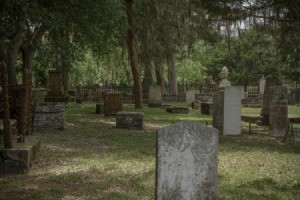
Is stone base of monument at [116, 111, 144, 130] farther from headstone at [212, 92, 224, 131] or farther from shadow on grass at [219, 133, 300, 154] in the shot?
shadow on grass at [219, 133, 300, 154]

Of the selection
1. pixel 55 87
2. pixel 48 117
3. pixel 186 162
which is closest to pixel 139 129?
pixel 48 117

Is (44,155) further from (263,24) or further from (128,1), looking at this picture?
(128,1)

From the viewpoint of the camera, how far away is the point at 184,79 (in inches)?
2063

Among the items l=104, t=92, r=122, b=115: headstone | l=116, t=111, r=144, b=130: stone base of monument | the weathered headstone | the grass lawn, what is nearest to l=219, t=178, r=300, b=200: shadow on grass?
the grass lawn

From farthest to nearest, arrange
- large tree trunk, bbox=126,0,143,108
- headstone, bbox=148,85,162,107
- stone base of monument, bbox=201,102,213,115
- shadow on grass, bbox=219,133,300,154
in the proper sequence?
headstone, bbox=148,85,162,107 < large tree trunk, bbox=126,0,143,108 < stone base of monument, bbox=201,102,213,115 < shadow on grass, bbox=219,133,300,154

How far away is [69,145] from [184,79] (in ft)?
138

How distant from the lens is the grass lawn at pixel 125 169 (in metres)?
6.49

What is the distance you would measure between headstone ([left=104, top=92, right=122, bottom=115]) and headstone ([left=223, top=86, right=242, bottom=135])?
241 inches

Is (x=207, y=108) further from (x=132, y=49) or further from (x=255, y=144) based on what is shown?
(x=255, y=144)

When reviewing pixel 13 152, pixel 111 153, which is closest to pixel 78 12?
pixel 111 153

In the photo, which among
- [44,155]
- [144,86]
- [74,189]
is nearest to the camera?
[74,189]

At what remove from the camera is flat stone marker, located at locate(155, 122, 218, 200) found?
16.2ft

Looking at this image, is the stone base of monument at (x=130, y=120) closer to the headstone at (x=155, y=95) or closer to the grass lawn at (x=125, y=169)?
the grass lawn at (x=125, y=169)

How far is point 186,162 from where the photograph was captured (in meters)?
5.00
